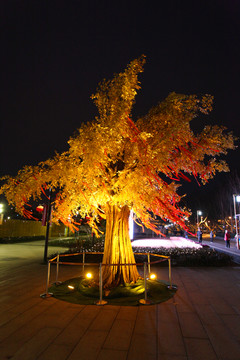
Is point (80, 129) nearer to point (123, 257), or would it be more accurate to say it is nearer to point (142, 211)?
point (142, 211)

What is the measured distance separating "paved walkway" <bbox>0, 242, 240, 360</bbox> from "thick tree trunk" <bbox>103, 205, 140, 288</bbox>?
5.02 ft

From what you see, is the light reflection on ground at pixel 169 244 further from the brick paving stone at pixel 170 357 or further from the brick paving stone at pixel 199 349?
the brick paving stone at pixel 170 357

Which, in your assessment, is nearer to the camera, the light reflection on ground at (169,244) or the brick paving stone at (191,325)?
the brick paving stone at (191,325)

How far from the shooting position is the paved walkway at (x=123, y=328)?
344 centimetres

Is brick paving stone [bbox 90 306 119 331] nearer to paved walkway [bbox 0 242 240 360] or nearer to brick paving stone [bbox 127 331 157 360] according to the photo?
paved walkway [bbox 0 242 240 360]

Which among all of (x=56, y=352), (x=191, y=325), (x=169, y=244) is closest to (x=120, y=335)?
(x=56, y=352)

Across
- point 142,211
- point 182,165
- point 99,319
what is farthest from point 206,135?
point 99,319

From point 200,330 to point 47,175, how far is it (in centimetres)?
580

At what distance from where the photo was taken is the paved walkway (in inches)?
136

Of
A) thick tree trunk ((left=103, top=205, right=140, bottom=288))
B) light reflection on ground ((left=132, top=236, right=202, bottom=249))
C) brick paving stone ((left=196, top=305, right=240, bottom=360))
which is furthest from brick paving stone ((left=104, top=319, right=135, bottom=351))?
light reflection on ground ((left=132, top=236, right=202, bottom=249))

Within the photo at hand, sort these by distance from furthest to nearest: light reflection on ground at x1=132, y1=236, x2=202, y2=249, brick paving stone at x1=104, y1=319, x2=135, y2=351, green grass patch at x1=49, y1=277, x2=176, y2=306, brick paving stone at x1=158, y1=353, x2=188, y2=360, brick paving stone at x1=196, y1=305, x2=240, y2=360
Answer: light reflection on ground at x1=132, y1=236, x2=202, y2=249 → green grass patch at x1=49, y1=277, x2=176, y2=306 → brick paving stone at x1=104, y1=319, x2=135, y2=351 → brick paving stone at x1=196, y1=305, x2=240, y2=360 → brick paving stone at x1=158, y1=353, x2=188, y2=360

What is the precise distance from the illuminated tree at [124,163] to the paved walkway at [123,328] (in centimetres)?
204

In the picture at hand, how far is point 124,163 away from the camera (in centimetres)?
771

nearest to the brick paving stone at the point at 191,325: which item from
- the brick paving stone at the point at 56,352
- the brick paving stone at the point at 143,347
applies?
the brick paving stone at the point at 143,347
